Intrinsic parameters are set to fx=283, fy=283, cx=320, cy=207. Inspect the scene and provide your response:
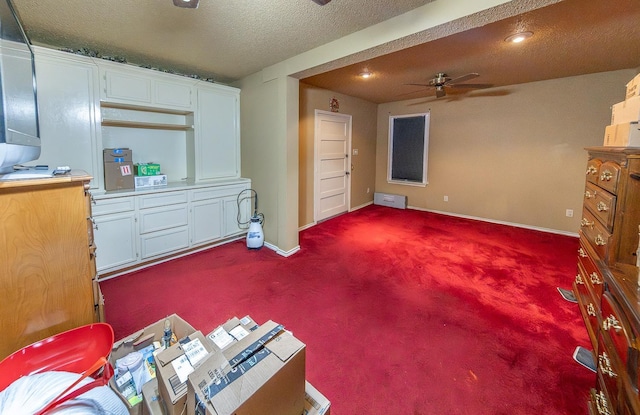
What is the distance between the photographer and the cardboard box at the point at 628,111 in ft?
5.34

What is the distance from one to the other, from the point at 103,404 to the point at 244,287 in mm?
1797

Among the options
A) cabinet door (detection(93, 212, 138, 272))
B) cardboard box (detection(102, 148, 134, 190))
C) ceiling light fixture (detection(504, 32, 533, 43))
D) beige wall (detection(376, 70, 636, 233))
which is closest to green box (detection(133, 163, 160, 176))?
cardboard box (detection(102, 148, 134, 190))

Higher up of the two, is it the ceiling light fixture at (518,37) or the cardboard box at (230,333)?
the ceiling light fixture at (518,37)

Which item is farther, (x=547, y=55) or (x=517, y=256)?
(x=517, y=256)

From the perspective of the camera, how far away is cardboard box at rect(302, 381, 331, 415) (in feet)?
3.38

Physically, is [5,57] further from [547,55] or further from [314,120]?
[547,55]

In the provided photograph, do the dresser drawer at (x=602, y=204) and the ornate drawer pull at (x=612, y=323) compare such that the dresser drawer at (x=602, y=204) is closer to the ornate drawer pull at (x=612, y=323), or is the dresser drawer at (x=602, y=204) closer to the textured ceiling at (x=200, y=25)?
the ornate drawer pull at (x=612, y=323)

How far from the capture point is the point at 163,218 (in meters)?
3.33

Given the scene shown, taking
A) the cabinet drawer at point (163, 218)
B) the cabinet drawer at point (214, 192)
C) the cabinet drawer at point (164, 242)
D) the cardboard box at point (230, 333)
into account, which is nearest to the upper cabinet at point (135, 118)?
the cabinet drawer at point (214, 192)

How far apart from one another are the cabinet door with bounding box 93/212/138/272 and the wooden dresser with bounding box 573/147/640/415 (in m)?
3.74

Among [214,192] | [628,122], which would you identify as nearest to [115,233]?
[214,192]

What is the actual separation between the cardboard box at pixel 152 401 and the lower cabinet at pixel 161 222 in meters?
2.27

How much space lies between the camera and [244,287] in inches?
110

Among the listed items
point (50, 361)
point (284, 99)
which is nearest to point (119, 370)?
point (50, 361)
